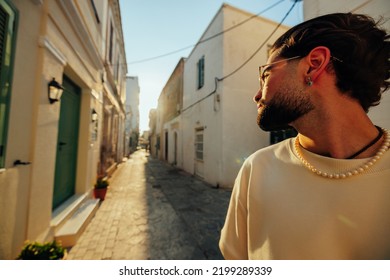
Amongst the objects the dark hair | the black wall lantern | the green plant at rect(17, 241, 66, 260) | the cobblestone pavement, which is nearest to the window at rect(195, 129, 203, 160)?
the cobblestone pavement

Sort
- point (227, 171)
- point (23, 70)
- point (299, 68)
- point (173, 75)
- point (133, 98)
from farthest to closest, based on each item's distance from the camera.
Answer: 1. point (133, 98)
2. point (173, 75)
3. point (227, 171)
4. point (23, 70)
5. point (299, 68)

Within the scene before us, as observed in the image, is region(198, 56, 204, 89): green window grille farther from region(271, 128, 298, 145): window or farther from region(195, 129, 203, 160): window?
region(271, 128, 298, 145): window

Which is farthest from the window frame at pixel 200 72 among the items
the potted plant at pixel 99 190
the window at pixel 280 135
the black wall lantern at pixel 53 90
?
the black wall lantern at pixel 53 90

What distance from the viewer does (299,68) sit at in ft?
2.95

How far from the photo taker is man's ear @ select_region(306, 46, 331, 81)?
0.85 m

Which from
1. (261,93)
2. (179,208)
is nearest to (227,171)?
(179,208)

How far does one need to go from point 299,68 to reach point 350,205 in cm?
67

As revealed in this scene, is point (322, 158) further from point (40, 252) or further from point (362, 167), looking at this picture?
point (40, 252)

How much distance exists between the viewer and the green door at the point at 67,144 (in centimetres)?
346

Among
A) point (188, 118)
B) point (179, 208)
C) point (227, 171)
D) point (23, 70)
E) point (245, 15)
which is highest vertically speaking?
point (245, 15)

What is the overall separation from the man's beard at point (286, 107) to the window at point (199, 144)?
24.6ft

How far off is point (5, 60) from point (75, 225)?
2.71m

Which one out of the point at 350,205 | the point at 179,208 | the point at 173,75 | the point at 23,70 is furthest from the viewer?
the point at 173,75
